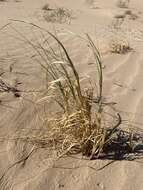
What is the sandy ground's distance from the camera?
8.38 ft

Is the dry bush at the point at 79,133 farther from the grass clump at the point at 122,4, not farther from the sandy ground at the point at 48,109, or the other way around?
the grass clump at the point at 122,4

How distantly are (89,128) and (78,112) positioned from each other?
0.12 metres

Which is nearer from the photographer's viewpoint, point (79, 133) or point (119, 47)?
point (79, 133)

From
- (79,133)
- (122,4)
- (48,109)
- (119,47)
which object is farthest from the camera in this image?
(122,4)

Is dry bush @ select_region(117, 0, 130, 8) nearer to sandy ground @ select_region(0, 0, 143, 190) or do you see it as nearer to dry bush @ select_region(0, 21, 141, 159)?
sandy ground @ select_region(0, 0, 143, 190)

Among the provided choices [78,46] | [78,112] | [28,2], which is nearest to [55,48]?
[78,46]

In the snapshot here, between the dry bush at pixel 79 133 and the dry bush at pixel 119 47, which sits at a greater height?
the dry bush at pixel 79 133

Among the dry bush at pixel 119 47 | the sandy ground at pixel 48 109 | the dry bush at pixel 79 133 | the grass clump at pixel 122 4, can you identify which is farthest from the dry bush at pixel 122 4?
the dry bush at pixel 79 133

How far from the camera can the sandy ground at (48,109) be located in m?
2.55

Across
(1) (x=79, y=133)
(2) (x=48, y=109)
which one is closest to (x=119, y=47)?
(2) (x=48, y=109)

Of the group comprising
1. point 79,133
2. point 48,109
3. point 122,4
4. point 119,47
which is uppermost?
point 79,133

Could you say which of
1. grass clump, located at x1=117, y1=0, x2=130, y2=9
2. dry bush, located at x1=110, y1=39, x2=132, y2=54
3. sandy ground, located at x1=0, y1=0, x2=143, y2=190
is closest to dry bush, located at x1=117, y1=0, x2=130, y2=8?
grass clump, located at x1=117, y1=0, x2=130, y2=9

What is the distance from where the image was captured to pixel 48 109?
338cm

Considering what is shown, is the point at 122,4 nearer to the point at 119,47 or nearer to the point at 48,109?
the point at 119,47
